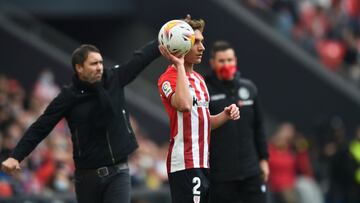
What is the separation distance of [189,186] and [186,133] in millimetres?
471

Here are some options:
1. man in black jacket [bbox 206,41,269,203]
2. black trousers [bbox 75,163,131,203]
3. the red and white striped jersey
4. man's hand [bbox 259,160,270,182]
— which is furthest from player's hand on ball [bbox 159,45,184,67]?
man's hand [bbox 259,160,270,182]

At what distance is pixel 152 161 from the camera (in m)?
17.8

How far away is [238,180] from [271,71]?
1238 cm

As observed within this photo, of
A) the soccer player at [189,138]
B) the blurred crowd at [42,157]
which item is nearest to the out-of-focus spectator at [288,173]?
the blurred crowd at [42,157]

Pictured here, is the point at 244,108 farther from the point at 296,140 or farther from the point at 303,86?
the point at 303,86

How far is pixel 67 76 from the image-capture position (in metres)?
22.0

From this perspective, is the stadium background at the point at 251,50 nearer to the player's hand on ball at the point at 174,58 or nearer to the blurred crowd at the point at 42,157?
A: the blurred crowd at the point at 42,157

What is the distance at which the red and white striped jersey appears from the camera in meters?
9.58

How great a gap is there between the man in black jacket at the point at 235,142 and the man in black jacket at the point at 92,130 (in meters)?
1.30

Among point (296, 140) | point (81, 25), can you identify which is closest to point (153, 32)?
point (81, 25)

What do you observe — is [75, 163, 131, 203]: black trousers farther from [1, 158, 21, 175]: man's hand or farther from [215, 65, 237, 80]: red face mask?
[215, 65, 237, 80]: red face mask

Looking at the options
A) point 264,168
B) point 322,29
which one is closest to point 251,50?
point 322,29

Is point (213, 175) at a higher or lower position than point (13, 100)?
lower

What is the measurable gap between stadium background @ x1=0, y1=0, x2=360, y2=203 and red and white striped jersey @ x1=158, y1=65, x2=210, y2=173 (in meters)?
10.2
